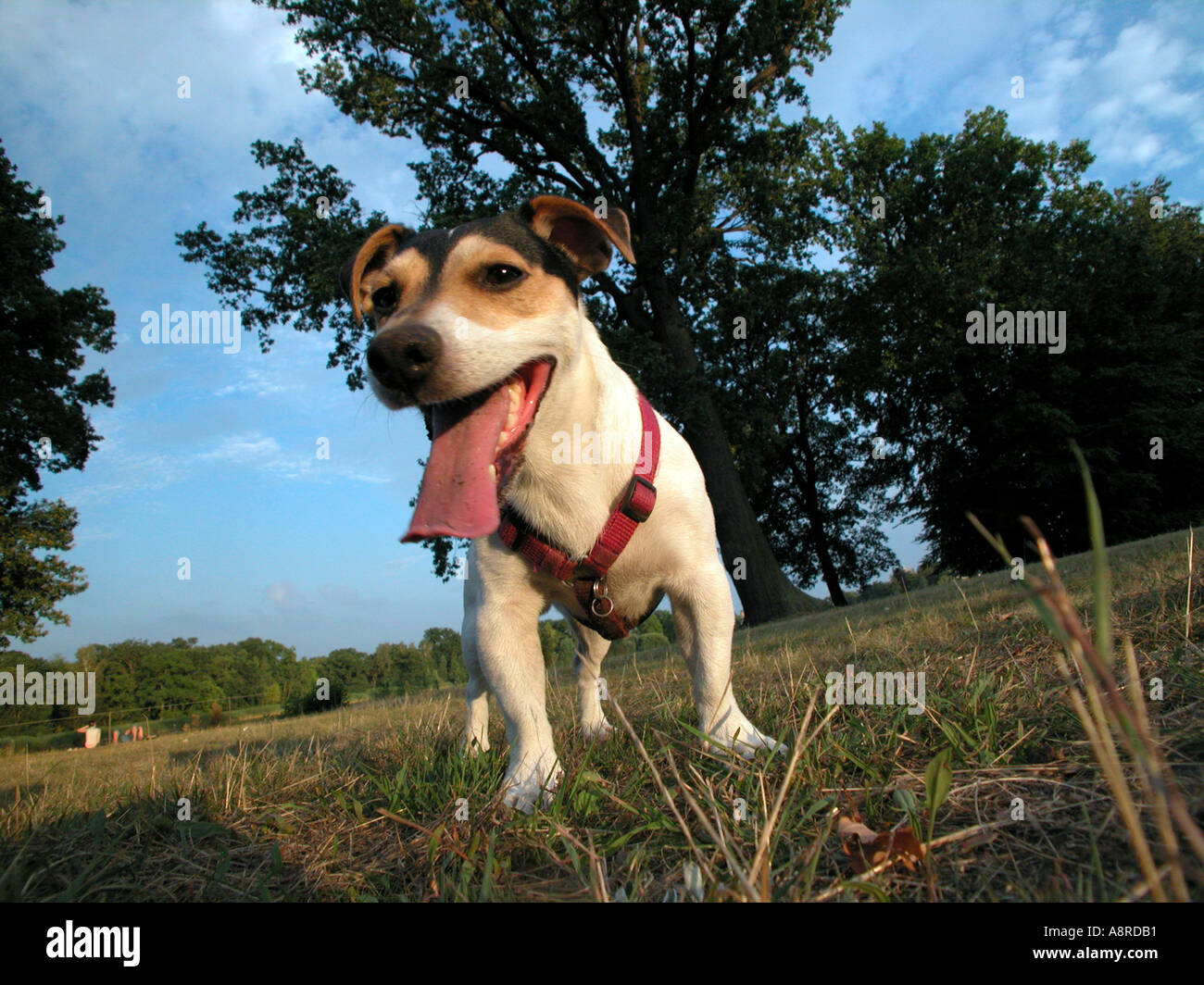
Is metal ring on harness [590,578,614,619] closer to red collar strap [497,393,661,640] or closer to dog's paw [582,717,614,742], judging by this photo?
red collar strap [497,393,661,640]

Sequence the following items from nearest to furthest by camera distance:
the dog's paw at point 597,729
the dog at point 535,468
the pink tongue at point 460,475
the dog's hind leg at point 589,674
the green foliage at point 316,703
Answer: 1. the pink tongue at point 460,475
2. the dog at point 535,468
3. the dog's paw at point 597,729
4. the dog's hind leg at point 589,674
5. the green foliage at point 316,703

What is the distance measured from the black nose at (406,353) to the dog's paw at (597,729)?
1.74 meters

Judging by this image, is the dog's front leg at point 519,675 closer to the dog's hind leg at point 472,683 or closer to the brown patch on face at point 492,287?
the dog's hind leg at point 472,683

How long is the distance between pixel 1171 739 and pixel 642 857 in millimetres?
1279

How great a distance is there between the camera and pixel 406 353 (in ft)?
7.47

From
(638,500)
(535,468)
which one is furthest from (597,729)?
(535,468)

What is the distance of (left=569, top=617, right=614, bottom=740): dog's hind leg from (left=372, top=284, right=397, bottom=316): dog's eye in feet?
5.84

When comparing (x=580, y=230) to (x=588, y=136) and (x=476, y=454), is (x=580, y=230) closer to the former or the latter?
(x=476, y=454)

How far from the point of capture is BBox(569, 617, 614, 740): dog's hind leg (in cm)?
341

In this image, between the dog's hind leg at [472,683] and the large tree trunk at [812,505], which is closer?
the dog's hind leg at [472,683]

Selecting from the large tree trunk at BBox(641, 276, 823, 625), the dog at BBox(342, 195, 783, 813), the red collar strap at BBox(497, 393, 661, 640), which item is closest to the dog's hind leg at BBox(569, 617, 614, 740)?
the dog at BBox(342, 195, 783, 813)

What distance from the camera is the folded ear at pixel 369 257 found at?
10.6ft

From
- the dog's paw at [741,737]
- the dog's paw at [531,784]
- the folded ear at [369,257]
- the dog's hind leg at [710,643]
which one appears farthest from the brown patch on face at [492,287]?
the dog's paw at [741,737]

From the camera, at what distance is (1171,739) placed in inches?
63.2
